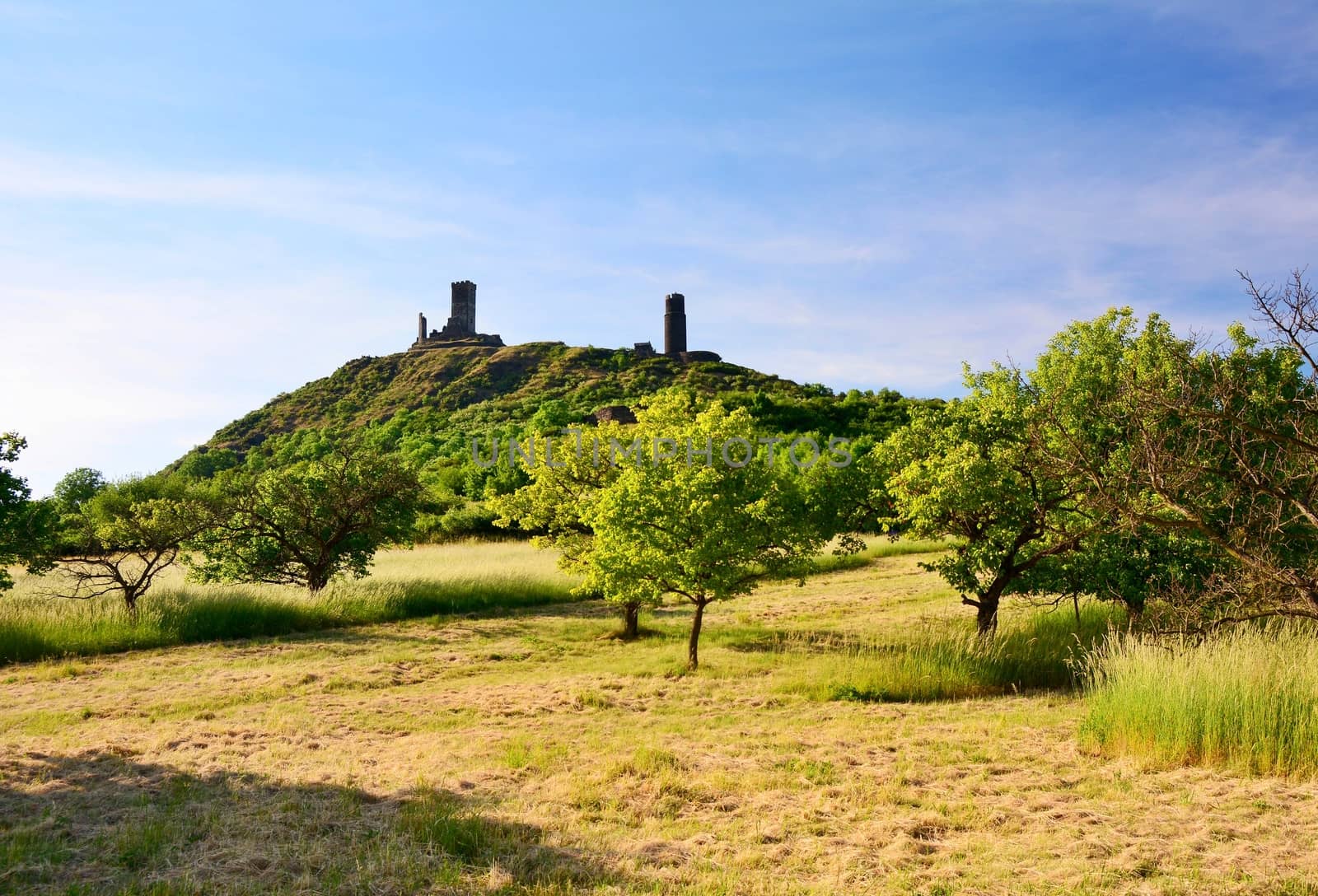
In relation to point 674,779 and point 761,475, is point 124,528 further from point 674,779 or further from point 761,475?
point 674,779

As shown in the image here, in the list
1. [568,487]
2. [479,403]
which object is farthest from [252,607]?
[479,403]

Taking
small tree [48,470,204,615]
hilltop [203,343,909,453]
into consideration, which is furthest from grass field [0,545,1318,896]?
hilltop [203,343,909,453]

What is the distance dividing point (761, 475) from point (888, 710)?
20.0ft

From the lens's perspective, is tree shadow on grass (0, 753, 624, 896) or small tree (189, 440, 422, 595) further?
small tree (189, 440, 422, 595)

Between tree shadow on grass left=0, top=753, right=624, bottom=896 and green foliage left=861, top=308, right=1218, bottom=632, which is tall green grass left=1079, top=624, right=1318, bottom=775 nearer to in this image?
green foliage left=861, top=308, right=1218, bottom=632

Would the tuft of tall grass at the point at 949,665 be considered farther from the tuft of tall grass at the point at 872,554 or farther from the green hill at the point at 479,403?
the green hill at the point at 479,403

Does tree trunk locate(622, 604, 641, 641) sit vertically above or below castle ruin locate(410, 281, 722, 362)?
below

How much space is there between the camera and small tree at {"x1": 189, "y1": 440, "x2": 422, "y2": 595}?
24.3 m

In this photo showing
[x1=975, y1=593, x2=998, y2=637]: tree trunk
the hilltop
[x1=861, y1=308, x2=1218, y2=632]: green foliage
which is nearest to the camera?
[x1=861, y1=308, x2=1218, y2=632]: green foliage

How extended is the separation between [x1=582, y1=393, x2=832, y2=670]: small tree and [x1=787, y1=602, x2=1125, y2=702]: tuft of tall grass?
2386 mm

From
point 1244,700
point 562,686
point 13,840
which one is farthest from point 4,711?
point 1244,700

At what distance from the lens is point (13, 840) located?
24.1 ft

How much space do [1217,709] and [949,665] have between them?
17.6 feet

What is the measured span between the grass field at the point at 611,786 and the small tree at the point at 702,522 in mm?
1843
